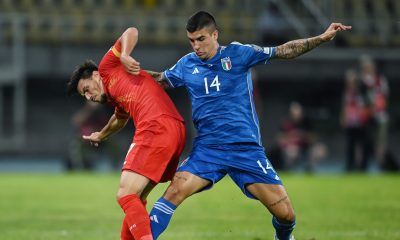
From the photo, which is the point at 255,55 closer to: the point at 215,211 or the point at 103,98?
the point at 103,98

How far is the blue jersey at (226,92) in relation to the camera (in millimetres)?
8883

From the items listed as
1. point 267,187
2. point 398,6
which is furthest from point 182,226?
point 398,6

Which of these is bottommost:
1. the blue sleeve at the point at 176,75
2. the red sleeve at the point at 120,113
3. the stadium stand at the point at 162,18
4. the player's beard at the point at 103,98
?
the stadium stand at the point at 162,18

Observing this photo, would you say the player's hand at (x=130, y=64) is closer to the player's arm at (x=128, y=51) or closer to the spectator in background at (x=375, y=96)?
the player's arm at (x=128, y=51)

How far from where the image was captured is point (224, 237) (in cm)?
1111

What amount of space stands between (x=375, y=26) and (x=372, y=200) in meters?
12.5

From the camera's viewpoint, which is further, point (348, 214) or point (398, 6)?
point (398, 6)

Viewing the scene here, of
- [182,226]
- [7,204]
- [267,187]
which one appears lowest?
[7,204]

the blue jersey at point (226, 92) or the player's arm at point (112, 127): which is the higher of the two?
the blue jersey at point (226, 92)

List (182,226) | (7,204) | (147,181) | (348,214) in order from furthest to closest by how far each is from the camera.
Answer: (7,204), (348,214), (182,226), (147,181)

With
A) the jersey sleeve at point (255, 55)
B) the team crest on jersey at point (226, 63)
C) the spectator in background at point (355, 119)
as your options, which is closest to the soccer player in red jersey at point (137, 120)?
the team crest on jersey at point (226, 63)

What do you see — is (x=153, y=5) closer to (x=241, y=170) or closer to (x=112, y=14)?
(x=112, y=14)

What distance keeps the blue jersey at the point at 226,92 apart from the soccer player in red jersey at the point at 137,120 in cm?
26

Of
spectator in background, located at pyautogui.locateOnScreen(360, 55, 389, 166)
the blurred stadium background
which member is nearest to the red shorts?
spectator in background, located at pyautogui.locateOnScreen(360, 55, 389, 166)
